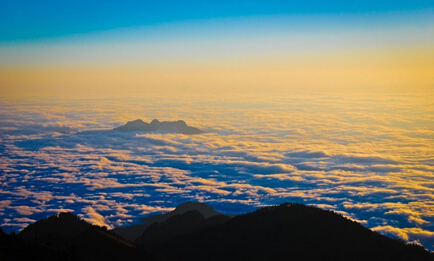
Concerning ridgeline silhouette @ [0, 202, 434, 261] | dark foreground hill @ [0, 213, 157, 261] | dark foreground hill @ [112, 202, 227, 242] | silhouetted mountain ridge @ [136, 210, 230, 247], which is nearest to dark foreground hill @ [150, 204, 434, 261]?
ridgeline silhouette @ [0, 202, 434, 261]

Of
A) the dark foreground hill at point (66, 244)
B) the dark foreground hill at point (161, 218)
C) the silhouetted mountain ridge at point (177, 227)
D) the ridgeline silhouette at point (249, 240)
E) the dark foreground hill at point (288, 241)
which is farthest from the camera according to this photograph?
the dark foreground hill at point (161, 218)

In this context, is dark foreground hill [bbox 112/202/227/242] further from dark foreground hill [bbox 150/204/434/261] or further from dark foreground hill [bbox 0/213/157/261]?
dark foreground hill [bbox 150/204/434/261]

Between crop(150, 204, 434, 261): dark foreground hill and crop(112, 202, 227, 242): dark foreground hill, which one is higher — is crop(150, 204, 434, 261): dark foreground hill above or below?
above

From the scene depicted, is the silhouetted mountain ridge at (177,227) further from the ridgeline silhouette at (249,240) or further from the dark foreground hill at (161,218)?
the dark foreground hill at (161,218)

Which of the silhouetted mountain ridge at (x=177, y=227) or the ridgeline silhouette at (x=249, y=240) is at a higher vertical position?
the ridgeline silhouette at (x=249, y=240)

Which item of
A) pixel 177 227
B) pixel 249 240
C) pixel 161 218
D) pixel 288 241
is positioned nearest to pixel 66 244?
pixel 249 240

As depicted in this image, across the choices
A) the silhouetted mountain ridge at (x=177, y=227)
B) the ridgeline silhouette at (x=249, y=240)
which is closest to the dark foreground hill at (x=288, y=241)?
the ridgeline silhouette at (x=249, y=240)

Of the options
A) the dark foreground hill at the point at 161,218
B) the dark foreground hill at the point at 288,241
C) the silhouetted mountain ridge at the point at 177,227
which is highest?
the dark foreground hill at the point at 288,241

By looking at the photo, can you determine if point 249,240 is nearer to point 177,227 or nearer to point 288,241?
point 288,241

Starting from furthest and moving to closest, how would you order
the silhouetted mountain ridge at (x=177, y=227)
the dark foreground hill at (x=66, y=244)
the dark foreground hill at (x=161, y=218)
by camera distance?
the dark foreground hill at (x=161, y=218), the silhouetted mountain ridge at (x=177, y=227), the dark foreground hill at (x=66, y=244)
